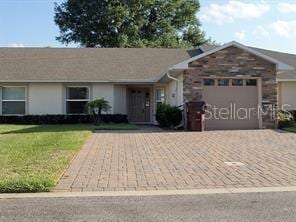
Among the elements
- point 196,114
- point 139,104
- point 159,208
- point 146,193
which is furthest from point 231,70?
point 159,208

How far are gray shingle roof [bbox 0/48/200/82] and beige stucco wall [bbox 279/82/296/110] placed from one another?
675 centimetres

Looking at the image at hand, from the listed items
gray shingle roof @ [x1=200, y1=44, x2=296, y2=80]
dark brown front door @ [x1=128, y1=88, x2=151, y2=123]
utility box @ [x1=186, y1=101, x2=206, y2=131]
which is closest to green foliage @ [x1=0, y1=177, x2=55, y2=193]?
utility box @ [x1=186, y1=101, x2=206, y2=131]

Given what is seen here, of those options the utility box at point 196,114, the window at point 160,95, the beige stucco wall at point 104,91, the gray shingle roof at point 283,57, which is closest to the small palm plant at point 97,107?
the beige stucco wall at point 104,91

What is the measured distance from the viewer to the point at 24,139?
16.0 metres

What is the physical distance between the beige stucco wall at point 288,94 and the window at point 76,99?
11350mm

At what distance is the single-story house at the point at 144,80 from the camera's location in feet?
69.7

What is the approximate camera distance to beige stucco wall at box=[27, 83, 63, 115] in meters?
26.8

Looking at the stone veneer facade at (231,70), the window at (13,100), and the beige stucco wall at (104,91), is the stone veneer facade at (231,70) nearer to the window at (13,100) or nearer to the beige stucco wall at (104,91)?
the beige stucco wall at (104,91)

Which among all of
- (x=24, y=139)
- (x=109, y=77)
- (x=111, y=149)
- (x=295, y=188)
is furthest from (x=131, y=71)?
(x=295, y=188)

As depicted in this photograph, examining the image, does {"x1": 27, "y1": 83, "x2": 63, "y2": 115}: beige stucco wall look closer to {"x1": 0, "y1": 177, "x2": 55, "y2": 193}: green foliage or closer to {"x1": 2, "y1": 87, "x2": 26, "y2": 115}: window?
{"x1": 2, "y1": 87, "x2": 26, "y2": 115}: window

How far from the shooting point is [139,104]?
2873cm

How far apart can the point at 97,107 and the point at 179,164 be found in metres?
14.6

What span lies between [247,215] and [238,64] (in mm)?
15682

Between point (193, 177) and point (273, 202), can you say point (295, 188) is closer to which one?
point (273, 202)
